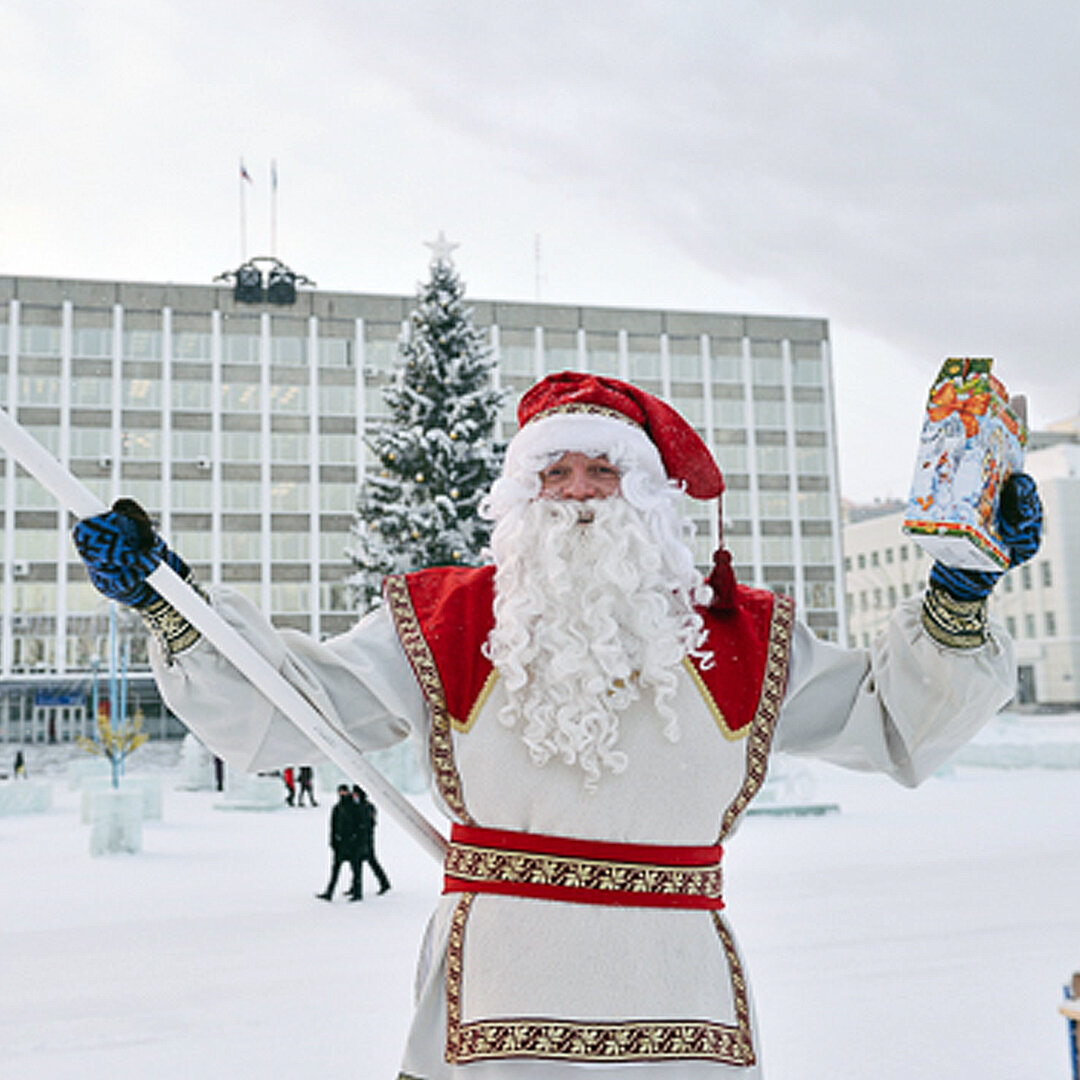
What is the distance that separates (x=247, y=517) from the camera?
4925 centimetres

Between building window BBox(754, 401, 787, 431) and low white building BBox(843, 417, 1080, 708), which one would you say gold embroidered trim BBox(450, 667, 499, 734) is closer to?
building window BBox(754, 401, 787, 431)

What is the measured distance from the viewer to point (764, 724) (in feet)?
8.71

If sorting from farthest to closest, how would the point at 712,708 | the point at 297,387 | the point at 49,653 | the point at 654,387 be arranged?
the point at 654,387 < the point at 297,387 < the point at 49,653 < the point at 712,708

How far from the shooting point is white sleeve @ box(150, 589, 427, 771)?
2.46 metres

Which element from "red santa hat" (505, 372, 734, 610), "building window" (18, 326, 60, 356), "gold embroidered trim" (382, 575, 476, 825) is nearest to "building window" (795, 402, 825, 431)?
"building window" (18, 326, 60, 356)

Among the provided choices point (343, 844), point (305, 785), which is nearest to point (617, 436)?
point (343, 844)

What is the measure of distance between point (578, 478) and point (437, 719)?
66 centimetres

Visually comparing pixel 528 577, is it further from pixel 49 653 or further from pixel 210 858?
pixel 49 653

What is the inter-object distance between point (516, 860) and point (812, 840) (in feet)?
40.6

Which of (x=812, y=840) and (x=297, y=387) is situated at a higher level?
(x=297, y=387)

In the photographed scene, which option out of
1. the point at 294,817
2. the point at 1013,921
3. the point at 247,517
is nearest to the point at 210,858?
the point at 294,817

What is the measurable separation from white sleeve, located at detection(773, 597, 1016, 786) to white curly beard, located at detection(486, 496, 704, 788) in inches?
12.7

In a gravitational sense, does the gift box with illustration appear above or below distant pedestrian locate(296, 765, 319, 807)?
above

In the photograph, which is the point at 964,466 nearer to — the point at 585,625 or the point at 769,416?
the point at 585,625
